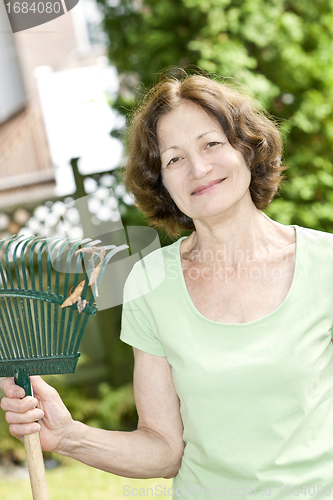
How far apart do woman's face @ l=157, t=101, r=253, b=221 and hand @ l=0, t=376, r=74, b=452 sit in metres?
0.58

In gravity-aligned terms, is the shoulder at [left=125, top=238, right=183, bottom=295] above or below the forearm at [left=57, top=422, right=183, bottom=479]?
above

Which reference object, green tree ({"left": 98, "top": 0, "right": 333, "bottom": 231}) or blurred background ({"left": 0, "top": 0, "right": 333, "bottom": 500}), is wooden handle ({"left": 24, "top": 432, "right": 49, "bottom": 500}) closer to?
blurred background ({"left": 0, "top": 0, "right": 333, "bottom": 500})

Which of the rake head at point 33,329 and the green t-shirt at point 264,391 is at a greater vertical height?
the rake head at point 33,329

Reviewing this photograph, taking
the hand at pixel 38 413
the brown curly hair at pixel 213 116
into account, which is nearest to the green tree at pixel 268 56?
the brown curly hair at pixel 213 116

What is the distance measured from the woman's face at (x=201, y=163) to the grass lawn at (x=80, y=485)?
2.20m

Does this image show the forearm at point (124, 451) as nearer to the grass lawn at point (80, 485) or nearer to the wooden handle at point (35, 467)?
the wooden handle at point (35, 467)

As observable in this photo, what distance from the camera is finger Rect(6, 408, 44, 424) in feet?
3.51

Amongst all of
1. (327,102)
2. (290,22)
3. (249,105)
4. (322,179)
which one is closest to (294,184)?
(322,179)

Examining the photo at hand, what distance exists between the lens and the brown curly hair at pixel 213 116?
1271mm

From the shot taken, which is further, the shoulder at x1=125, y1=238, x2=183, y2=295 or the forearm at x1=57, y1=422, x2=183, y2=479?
the shoulder at x1=125, y1=238, x2=183, y2=295

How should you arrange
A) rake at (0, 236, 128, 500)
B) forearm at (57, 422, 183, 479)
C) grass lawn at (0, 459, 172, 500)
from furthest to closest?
grass lawn at (0, 459, 172, 500), forearm at (57, 422, 183, 479), rake at (0, 236, 128, 500)

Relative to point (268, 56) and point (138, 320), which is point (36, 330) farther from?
point (268, 56)

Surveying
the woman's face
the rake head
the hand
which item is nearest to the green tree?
the woman's face

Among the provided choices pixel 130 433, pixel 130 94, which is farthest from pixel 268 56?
pixel 130 433
